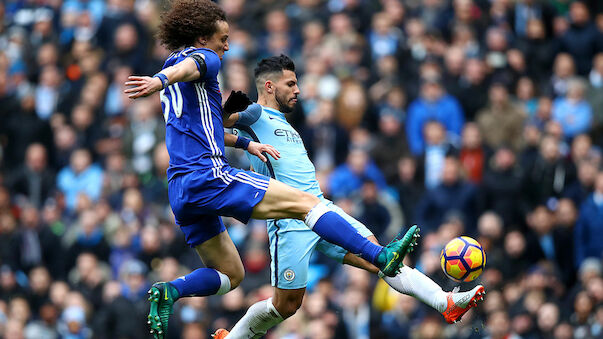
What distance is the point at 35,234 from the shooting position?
16422 millimetres

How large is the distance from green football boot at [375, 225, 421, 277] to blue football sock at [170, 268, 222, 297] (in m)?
1.54

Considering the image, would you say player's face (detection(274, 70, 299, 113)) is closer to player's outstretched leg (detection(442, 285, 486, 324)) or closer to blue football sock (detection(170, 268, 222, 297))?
blue football sock (detection(170, 268, 222, 297))

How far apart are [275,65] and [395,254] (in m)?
2.24

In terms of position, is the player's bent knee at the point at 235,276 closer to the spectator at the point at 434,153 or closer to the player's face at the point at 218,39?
the player's face at the point at 218,39

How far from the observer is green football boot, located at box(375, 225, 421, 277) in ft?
26.6

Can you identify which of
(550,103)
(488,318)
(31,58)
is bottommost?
(488,318)

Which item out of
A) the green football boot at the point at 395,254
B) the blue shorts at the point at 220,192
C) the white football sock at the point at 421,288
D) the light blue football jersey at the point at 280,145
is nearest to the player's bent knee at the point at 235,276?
the light blue football jersey at the point at 280,145

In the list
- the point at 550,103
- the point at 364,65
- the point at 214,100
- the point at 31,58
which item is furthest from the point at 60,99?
the point at 214,100

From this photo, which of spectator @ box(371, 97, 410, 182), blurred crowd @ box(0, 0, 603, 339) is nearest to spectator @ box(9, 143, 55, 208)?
blurred crowd @ box(0, 0, 603, 339)

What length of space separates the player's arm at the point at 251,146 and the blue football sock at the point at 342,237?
817 millimetres

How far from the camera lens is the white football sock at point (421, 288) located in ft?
28.7

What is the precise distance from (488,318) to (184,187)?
539 centimetres

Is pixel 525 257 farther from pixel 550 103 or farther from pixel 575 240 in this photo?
pixel 550 103

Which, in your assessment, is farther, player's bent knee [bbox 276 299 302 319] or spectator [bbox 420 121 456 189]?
spectator [bbox 420 121 456 189]
